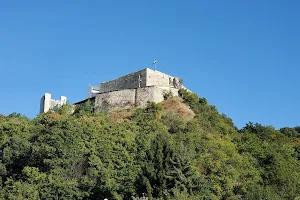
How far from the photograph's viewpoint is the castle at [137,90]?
4856 cm

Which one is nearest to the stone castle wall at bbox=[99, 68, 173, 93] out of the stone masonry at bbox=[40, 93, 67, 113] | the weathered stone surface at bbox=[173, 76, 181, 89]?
the weathered stone surface at bbox=[173, 76, 181, 89]

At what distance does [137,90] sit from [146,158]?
1868 cm

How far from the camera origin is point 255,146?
44.3 m

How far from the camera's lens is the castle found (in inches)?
1912

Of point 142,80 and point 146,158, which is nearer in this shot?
point 146,158

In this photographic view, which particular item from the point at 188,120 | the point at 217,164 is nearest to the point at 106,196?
the point at 217,164

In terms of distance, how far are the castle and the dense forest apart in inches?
50.8

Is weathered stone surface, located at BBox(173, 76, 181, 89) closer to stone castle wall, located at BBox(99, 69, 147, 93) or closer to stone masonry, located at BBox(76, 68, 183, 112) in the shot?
stone masonry, located at BBox(76, 68, 183, 112)

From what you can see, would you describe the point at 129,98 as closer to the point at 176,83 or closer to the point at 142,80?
the point at 142,80

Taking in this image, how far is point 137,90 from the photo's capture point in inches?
1935

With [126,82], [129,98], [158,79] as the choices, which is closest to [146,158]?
[129,98]

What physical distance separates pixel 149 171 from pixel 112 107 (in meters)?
20.5

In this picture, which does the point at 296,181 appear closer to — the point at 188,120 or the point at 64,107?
the point at 188,120

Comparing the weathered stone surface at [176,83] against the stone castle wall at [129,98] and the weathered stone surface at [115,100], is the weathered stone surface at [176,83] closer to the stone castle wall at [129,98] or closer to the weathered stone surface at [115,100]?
the stone castle wall at [129,98]
